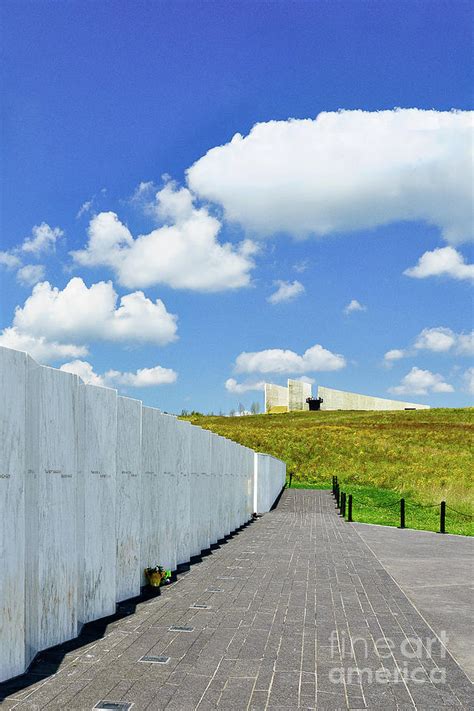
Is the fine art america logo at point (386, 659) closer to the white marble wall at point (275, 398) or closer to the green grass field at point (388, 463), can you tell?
the green grass field at point (388, 463)

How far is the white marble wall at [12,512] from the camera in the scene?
646 centimetres

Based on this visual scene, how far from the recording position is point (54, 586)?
7637 mm

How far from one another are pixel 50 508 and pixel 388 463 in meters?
48.7

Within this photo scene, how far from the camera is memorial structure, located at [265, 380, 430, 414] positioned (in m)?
111

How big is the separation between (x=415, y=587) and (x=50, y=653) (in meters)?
6.61

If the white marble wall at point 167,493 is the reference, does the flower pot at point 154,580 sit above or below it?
below

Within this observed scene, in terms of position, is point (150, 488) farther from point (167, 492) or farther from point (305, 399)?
point (305, 399)

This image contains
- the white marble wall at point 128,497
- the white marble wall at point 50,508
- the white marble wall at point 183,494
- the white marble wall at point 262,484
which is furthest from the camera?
the white marble wall at point 262,484

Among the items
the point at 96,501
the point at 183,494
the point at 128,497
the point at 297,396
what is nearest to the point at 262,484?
the point at 183,494

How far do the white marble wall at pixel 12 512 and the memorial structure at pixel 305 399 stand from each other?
4062 inches

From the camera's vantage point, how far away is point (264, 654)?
7250 mm

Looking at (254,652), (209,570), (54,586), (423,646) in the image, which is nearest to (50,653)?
(54,586)

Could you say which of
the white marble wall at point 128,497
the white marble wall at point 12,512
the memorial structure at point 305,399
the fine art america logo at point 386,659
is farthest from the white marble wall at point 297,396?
the white marble wall at point 12,512

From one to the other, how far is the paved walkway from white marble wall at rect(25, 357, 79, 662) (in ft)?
1.39
